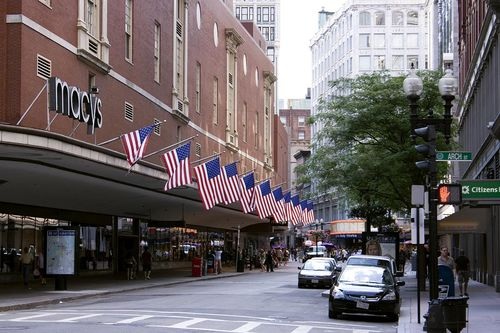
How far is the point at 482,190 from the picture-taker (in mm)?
20828

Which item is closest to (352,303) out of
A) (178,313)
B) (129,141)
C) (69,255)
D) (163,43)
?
(178,313)

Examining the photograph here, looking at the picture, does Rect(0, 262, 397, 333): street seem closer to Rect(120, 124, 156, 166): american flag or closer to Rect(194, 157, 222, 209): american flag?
Rect(120, 124, 156, 166): american flag

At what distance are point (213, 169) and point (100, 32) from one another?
7.98m

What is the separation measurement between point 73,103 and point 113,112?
901 cm

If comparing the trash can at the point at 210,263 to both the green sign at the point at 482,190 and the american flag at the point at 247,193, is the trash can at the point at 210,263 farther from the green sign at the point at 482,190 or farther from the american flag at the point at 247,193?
the green sign at the point at 482,190

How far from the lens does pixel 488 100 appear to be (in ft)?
117

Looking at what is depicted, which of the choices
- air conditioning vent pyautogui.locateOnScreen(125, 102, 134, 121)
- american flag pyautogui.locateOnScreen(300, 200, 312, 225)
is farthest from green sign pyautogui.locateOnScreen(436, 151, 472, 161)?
american flag pyautogui.locateOnScreen(300, 200, 312, 225)

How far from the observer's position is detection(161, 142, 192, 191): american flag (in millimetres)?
30656

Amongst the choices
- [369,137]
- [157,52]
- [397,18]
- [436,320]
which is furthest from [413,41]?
[436,320]

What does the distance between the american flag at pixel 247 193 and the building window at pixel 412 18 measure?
9025 centimetres

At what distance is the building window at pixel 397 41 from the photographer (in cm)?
12988

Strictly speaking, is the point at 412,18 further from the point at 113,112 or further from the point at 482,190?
the point at 482,190

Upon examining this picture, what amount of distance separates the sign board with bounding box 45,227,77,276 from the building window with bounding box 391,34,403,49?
10568cm

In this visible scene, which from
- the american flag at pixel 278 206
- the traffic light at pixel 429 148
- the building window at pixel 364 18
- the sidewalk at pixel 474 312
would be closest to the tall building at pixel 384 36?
the building window at pixel 364 18
